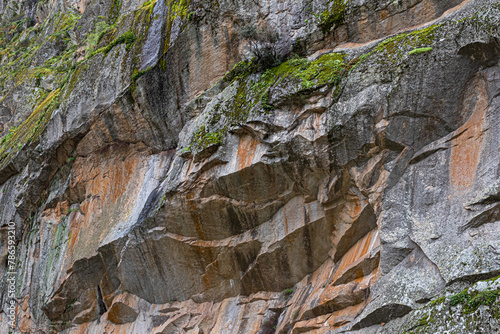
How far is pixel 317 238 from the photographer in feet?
32.7

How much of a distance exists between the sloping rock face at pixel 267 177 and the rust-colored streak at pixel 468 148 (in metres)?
0.03

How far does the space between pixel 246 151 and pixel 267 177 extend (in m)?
0.81

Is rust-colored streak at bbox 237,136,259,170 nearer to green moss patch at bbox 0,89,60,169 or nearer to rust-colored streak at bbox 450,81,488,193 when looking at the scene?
rust-colored streak at bbox 450,81,488,193

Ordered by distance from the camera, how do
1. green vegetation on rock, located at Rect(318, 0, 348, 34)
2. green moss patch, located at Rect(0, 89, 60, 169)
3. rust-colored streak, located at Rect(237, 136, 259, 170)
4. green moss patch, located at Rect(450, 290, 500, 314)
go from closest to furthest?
1. green moss patch, located at Rect(450, 290, 500, 314)
2. rust-colored streak, located at Rect(237, 136, 259, 170)
3. green vegetation on rock, located at Rect(318, 0, 348, 34)
4. green moss patch, located at Rect(0, 89, 60, 169)

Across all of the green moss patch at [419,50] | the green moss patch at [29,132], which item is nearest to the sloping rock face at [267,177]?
the green moss patch at [419,50]

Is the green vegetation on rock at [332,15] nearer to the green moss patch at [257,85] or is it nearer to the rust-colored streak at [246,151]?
the green moss patch at [257,85]

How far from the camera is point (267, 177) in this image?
10000 millimetres

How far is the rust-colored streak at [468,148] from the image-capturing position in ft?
24.4

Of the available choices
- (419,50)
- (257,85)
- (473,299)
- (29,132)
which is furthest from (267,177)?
(29,132)

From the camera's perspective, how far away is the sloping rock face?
7.46 m

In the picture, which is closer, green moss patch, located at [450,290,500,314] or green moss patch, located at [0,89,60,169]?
green moss patch, located at [450,290,500,314]

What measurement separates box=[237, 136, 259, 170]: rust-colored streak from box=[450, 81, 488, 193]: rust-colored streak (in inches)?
167

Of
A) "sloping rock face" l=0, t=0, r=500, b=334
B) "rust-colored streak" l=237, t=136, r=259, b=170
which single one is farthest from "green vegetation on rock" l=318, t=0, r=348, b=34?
"rust-colored streak" l=237, t=136, r=259, b=170

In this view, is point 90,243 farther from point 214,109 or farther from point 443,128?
point 443,128
